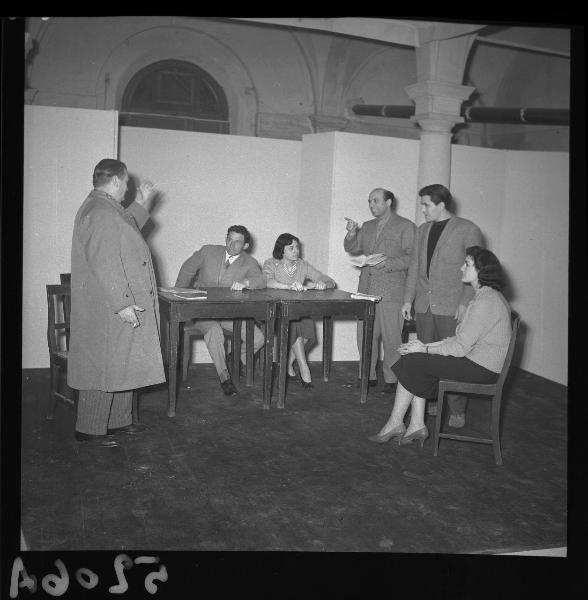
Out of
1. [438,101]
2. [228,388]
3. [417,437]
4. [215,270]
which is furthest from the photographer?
[438,101]

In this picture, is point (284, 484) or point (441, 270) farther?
point (441, 270)

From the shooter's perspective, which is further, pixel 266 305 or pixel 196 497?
pixel 266 305

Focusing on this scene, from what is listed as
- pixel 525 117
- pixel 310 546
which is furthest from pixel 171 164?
pixel 310 546

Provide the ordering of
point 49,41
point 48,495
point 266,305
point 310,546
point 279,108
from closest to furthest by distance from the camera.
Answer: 1. point 310,546
2. point 48,495
3. point 266,305
4. point 49,41
5. point 279,108

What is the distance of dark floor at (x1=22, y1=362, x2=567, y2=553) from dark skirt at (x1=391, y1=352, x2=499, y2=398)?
441mm

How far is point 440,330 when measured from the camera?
5.49 metres

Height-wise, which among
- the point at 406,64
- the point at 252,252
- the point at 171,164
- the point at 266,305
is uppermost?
the point at 406,64

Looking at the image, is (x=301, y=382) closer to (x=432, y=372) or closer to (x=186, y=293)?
(x=186, y=293)

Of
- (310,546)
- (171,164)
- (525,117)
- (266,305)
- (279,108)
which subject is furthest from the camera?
(279,108)

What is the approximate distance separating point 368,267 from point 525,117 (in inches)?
70.2

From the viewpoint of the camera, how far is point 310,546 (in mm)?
3539

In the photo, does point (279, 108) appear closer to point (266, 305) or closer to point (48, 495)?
point (266, 305)

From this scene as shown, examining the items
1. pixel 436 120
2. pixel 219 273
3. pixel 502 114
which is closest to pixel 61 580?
pixel 219 273

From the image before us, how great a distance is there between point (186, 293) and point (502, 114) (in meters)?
3.29
